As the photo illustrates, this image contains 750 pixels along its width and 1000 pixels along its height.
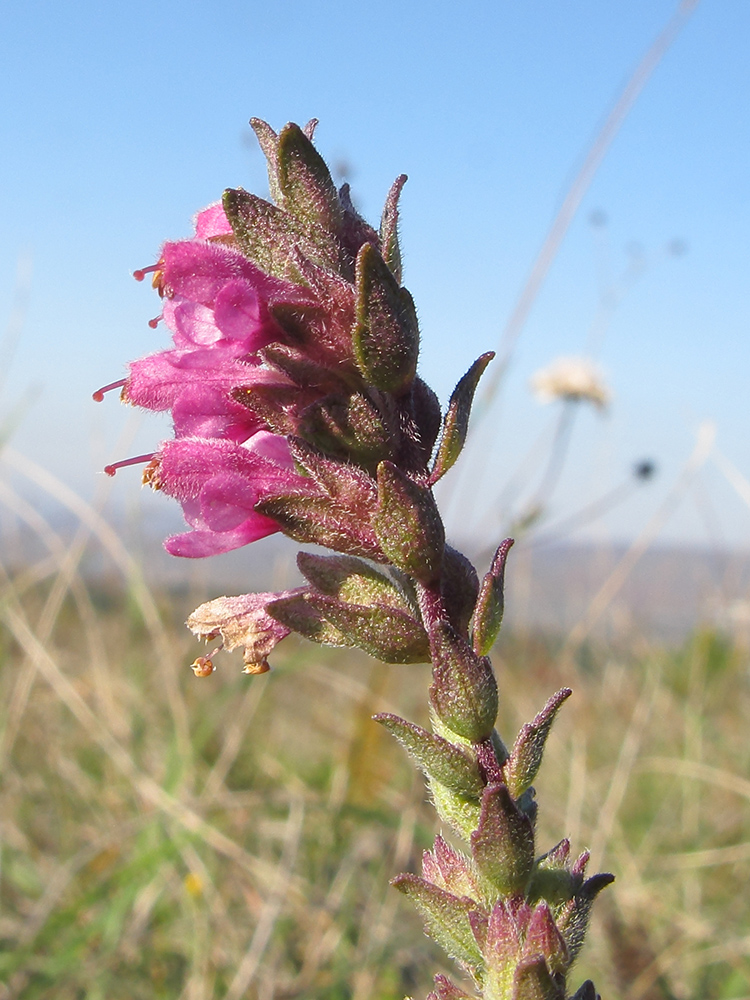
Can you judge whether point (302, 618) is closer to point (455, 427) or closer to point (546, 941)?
point (455, 427)

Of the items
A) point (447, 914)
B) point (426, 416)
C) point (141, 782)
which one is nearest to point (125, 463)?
point (426, 416)

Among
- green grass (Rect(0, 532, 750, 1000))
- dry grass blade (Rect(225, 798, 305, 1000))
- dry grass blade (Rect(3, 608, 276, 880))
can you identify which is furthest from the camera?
dry grass blade (Rect(3, 608, 276, 880))

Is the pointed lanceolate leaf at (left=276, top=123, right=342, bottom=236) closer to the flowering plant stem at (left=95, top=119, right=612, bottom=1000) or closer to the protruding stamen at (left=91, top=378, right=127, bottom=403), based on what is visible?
the flowering plant stem at (left=95, top=119, right=612, bottom=1000)

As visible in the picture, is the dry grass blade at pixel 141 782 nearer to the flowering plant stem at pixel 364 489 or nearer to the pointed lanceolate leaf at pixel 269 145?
the flowering plant stem at pixel 364 489

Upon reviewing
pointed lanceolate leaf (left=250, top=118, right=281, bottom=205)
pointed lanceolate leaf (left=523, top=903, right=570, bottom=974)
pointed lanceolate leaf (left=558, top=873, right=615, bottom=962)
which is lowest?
pointed lanceolate leaf (left=523, top=903, right=570, bottom=974)

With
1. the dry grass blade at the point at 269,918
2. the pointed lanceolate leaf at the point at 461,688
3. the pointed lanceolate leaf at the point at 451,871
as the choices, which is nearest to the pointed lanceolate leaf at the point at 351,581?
the pointed lanceolate leaf at the point at 461,688

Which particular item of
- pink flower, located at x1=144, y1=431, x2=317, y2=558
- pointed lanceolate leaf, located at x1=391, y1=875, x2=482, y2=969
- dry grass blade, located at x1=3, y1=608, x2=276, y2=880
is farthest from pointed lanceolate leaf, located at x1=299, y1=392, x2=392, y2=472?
dry grass blade, located at x1=3, y1=608, x2=276, y2=880

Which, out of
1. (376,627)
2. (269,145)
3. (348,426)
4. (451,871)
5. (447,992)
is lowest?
(447,992)
